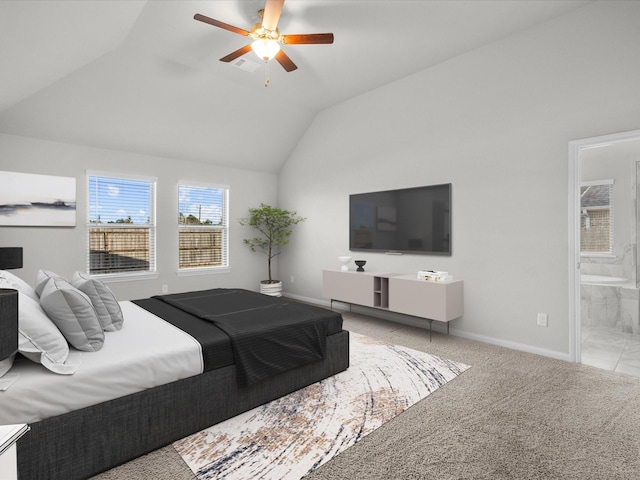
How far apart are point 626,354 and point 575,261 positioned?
1.16 metres

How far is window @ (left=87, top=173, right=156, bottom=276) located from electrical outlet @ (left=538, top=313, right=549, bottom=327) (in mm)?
5087

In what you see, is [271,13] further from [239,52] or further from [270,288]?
[270,288]

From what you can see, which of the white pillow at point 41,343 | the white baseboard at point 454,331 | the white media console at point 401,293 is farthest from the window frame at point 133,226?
the white pillow at point 41,343

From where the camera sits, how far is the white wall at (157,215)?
166 inches

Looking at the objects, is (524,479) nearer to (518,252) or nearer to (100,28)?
(518,252)

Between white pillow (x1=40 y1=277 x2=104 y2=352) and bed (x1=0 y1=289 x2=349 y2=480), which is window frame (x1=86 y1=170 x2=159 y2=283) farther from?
white pillow (x1=40 y1=277 x2=104 y2=352)

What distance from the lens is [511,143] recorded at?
3576 mm

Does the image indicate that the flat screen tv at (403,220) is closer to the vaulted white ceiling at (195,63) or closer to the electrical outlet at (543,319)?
the electrical outlet at (543,319)

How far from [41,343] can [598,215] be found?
5871mm

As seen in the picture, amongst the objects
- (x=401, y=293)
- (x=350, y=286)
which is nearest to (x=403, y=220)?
(x=401, y=293)

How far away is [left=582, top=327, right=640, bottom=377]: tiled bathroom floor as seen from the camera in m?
3.11

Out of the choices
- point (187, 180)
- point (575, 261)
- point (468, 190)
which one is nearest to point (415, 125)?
point (468, 190)

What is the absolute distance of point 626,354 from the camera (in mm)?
3387

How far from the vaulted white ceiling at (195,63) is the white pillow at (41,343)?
A: 71.1 inches
